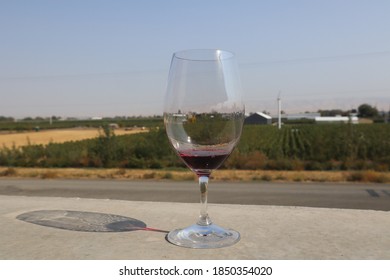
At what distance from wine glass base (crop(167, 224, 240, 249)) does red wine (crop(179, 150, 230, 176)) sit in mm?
398

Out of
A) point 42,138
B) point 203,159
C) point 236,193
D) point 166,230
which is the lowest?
point 42,138

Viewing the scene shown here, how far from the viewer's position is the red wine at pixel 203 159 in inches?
96.8

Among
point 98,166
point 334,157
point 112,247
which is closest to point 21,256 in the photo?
point 112,247

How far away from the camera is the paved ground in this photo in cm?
1477

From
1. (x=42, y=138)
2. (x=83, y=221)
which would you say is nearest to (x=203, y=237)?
(x=83, y=221)

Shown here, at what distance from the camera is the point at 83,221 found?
3107 millimetres

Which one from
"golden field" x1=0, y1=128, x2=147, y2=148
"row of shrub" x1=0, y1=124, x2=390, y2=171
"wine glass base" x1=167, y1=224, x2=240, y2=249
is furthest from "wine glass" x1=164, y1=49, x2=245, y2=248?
"golden field" x1=0, y1=128, x2=147, y2=148

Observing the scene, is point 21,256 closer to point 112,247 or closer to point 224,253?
point 112,247

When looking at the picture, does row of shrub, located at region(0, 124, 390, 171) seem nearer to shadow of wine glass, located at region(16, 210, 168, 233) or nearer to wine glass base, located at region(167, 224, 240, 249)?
shadow of wine glass, located at region(16, 210, 168, 233)

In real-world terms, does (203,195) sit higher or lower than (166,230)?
higher

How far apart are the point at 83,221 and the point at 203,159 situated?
120 cm

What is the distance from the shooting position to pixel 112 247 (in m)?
2.41

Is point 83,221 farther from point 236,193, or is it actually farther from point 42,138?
point 42,138

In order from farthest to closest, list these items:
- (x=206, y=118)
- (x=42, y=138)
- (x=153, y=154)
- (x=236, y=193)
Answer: (x=42, y=138)
(x=153, y=154)
(x=236, y=193)
(x=206, y=118)
